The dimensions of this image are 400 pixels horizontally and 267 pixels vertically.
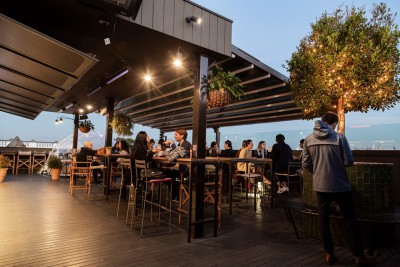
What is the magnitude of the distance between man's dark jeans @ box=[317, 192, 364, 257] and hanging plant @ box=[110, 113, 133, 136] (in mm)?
5981

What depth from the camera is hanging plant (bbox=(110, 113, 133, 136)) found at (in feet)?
25.3

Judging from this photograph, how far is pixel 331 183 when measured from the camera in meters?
2.87

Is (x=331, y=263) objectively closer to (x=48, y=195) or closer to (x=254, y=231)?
(x=254, y=231)

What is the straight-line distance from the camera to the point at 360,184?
3.51 metres

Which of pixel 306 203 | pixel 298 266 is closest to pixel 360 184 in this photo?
pixel 306 203

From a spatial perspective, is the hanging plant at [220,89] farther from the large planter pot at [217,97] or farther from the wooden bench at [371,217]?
the wooden bench at [371,217]

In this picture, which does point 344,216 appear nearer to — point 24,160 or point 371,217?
point 371,217

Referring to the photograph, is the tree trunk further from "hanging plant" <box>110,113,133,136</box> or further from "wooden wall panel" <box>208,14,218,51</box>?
"hanging plant" <box>110,113,133,136</box>

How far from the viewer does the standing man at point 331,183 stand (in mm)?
2838

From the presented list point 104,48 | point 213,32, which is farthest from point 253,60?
point 104,48

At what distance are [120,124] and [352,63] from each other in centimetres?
588

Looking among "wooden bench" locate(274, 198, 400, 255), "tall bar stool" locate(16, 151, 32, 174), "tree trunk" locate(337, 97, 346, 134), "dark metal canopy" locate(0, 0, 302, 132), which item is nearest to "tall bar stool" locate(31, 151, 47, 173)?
"tall bar stool" locate(16, 151, 32, 174)

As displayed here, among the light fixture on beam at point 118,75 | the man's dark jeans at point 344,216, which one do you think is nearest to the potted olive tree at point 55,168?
the light fixture on beam at point 118,75

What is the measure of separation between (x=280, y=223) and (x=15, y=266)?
369 centimetres
